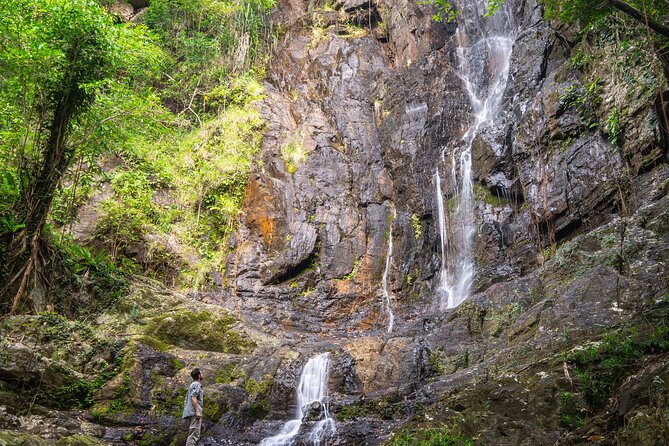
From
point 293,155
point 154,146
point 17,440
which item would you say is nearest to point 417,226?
point 293,155

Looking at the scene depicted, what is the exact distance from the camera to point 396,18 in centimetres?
2381

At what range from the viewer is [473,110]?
62.2ft

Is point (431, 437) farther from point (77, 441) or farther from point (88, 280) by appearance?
point (88, 280)

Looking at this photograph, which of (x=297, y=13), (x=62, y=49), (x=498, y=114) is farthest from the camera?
(x=297, y=13)

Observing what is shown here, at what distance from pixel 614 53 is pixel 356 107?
1086 centimetres

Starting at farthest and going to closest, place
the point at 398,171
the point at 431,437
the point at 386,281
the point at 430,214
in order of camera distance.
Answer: the point at 398,171, the point at 430,214, the point at 386,281, the point at 431,437

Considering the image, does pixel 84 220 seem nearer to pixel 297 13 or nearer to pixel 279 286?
pixel 279 286

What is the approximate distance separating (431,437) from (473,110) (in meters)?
15.7

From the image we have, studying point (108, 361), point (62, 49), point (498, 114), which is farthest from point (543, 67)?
point (108, 361)

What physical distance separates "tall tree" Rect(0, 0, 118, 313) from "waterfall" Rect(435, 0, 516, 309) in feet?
36.0

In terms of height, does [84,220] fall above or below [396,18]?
below

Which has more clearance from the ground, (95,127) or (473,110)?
(473,110)

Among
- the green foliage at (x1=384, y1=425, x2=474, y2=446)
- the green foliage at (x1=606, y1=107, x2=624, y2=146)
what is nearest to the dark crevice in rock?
the green foliage at (x1=606, y1=107, x2=624, y2=146)

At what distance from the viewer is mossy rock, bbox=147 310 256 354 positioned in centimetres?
1090
